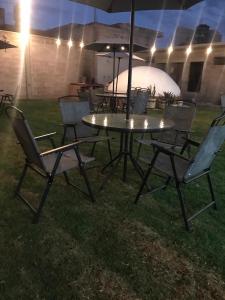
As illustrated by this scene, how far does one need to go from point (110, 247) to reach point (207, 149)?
1.23m

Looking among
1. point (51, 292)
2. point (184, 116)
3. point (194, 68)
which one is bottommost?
point (51, 292)

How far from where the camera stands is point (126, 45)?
7031 mm

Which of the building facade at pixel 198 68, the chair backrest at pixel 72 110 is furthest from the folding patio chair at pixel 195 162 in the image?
the building facade at pixel 198 68

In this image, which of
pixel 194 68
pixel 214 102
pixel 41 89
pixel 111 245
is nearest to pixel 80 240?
pixel 111 245

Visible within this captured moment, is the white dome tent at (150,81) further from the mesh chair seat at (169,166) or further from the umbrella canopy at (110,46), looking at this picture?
the mesh chair seat at (169,166)

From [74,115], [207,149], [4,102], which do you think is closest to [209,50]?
[4,102]

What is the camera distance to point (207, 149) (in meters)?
2.46

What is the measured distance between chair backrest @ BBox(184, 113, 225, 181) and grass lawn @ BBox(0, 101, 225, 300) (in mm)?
563

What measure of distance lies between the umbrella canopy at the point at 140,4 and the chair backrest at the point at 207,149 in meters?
1.74

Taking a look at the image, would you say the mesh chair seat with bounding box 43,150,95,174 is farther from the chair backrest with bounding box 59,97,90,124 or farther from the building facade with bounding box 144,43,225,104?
the building facade with bounding box 144,43,225,104

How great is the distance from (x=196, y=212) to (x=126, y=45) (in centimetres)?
537

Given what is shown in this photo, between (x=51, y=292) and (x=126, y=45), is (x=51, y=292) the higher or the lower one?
the lower one

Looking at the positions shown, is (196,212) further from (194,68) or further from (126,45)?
(194,68)

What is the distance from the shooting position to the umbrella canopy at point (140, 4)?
11.1 feet
